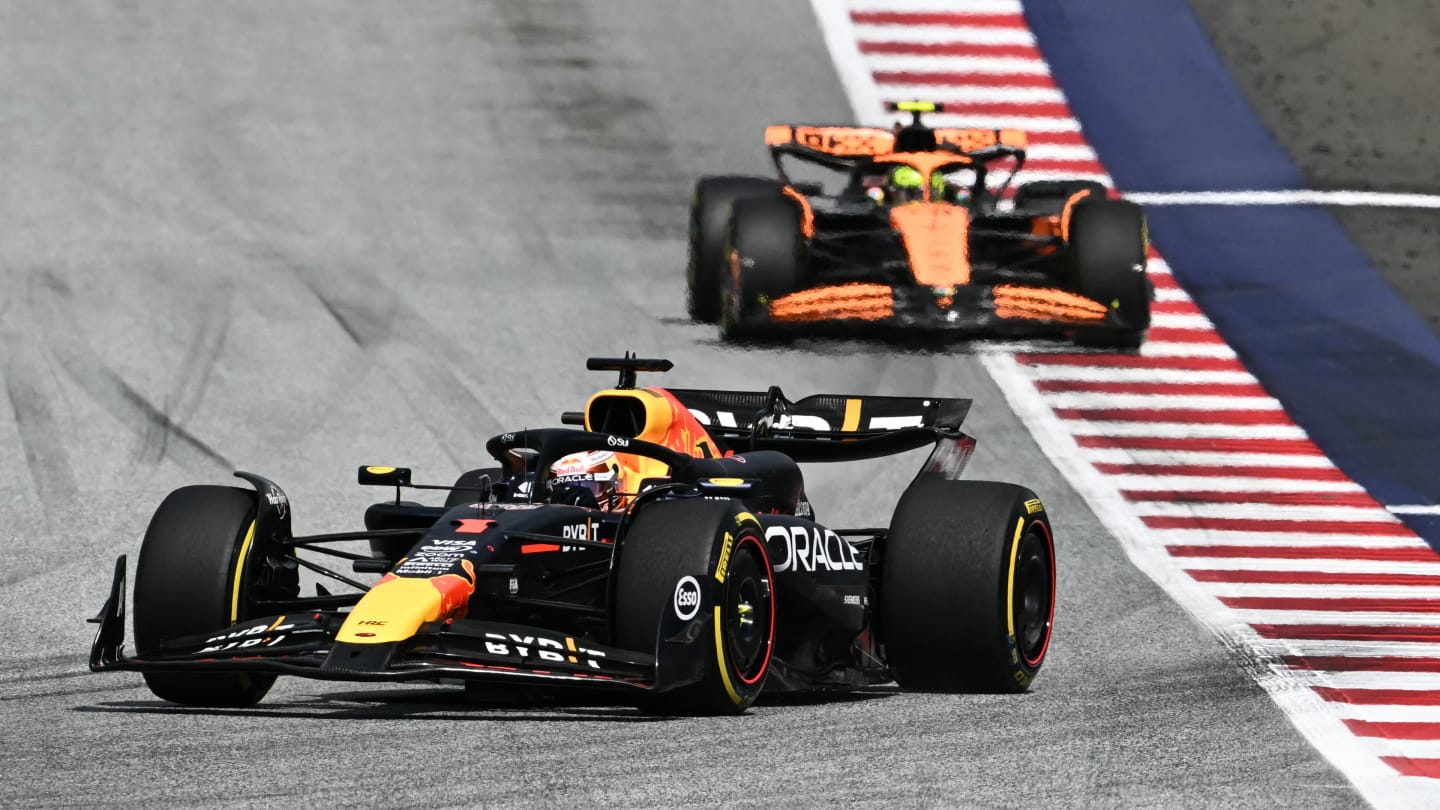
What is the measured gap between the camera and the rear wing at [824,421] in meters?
11.6

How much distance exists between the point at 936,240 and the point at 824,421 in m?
5.54

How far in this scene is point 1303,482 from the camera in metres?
15.5

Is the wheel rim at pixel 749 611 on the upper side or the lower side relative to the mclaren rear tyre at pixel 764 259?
lower

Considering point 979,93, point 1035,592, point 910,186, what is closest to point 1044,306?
point 910,186

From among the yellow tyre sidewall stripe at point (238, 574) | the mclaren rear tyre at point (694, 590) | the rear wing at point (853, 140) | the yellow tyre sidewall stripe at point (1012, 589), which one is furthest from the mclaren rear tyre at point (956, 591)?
the rear wing at point (853, 140)

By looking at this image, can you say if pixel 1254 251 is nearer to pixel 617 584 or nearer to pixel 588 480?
Answer: pixel 588 480

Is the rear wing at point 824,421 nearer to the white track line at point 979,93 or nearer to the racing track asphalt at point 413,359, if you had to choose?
the racing track asphalt at point 413,359

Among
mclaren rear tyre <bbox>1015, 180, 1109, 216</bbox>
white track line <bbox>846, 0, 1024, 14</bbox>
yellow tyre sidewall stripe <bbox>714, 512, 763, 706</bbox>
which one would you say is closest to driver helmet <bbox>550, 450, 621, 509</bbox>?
yellow tyre sidewall stripe <bbox>714, 512, 763, 706</bbox>

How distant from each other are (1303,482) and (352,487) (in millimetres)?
6466

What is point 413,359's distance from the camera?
17.0 m

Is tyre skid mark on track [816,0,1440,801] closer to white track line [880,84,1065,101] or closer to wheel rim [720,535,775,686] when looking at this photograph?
white track line [880,84,1065,101]

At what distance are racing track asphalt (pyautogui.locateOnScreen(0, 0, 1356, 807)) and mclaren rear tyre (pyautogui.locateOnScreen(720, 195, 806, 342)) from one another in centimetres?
71

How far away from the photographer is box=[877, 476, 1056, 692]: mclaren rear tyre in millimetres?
9805

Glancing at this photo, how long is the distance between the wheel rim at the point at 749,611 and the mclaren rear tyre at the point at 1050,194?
9.40 m
